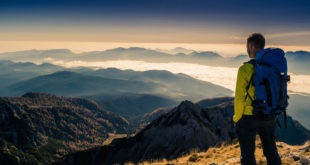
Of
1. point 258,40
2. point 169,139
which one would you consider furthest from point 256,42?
point 169,139

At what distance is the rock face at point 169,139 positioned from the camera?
196ft

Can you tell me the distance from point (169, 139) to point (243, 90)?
207ft

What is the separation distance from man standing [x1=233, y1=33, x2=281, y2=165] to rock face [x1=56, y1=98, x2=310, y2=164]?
47.0 m

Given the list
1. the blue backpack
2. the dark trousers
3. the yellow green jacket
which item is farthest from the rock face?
the blue backpack

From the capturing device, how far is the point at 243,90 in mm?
6727

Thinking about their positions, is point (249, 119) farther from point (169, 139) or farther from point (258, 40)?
point (169, 139)

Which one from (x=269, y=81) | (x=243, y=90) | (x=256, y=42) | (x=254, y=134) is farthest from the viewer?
(x=256, y=42)

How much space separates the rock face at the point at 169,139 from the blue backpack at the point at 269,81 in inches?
1904

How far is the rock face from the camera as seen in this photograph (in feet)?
196

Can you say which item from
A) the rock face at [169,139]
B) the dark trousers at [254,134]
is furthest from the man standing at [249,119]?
the rock face at [169,139]

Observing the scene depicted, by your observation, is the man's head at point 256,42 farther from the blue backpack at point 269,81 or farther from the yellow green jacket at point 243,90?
the yellow green jacket at point 243,90

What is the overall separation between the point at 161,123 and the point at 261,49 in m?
76.4

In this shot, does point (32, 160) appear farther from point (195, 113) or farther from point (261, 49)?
point (261, 49)

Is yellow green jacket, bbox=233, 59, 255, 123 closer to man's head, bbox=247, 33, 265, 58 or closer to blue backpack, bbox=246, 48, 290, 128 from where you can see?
blue backpack, bbox=246, 48, 290, 128
